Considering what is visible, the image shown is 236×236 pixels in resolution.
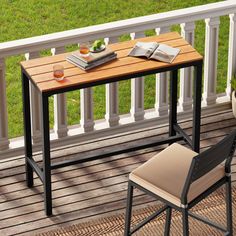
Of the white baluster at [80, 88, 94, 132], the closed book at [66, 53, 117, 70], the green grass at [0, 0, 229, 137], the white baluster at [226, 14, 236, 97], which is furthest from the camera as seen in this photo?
the green grass at [0, 0, 229, 137]

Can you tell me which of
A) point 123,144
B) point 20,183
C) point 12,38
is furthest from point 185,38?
point 12,38

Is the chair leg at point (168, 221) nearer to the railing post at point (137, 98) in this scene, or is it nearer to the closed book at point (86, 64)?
the closed book at point (86, 64)

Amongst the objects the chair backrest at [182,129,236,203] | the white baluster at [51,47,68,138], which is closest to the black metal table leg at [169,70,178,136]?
the white baluster at [51,47,68,138]

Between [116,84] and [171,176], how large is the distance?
5.20 ft

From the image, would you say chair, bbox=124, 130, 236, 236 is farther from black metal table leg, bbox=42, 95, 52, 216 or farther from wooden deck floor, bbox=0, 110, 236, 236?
black metal table leg, bbox=42, 95, 52, 216

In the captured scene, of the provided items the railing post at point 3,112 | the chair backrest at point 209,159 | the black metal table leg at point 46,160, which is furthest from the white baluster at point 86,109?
the chair backrest at point 209,159

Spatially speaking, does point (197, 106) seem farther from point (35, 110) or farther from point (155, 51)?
point (35, 110)

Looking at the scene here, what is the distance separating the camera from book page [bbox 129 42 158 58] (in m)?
7.90

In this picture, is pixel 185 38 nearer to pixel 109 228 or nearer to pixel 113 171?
pixel 113 171

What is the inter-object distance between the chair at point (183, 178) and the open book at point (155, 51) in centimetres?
73

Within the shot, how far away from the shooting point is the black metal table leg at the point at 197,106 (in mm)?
7923

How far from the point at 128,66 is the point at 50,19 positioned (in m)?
3.65

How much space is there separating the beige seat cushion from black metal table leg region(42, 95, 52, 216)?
0.76 metres

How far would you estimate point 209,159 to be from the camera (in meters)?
6.78
